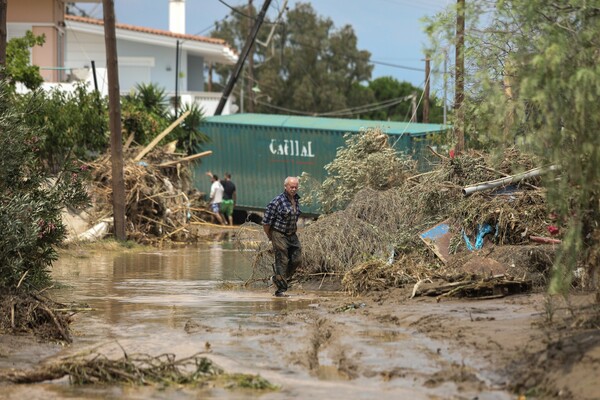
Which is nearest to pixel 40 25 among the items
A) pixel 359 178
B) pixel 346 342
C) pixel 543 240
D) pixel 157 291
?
pixel 359 178

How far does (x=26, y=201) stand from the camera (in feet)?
42.6

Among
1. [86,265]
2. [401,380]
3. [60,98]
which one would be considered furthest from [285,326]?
[60,98]

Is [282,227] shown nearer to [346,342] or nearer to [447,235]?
[447,235]

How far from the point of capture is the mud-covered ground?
366 inches

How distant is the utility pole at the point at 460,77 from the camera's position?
38.2 ft

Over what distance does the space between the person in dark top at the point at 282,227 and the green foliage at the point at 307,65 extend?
5888 cm

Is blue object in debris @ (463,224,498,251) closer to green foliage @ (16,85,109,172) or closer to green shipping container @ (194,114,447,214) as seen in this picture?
green foliage @ (16,85,109,172)

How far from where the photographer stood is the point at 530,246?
51.1 ft

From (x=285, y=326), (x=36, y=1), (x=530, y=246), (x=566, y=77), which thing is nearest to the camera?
(x=566, y=77)

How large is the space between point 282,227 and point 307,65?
6371 centimetres

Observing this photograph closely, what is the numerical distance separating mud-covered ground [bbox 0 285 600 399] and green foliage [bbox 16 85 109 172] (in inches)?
669

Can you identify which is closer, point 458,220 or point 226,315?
point 226,315

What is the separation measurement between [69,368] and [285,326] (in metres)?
3.34

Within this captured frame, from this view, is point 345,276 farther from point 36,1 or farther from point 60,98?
point 36,1
